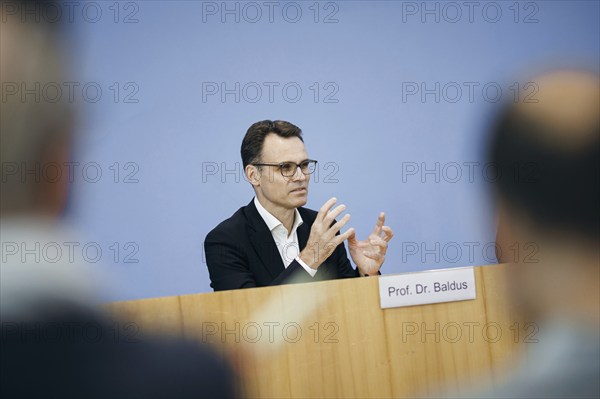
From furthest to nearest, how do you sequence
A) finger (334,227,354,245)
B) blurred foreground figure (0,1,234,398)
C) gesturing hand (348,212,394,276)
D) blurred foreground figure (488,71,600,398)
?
1. gesturing hand (348,212,394,276)
2. finger (334,227,354,245)
3. blurred foreground figure (488,71,600,398)
4. blurred foreground figure (0,1,234,398)

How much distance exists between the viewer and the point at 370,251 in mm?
2082

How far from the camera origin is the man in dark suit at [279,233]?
2.04 metres


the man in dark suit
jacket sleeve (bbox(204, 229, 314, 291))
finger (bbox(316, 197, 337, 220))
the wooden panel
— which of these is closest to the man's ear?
the man in dark suit

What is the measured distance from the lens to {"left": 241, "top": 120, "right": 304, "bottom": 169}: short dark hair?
2.37 meters

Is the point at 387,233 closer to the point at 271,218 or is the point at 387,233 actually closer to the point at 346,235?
the point at 346,235

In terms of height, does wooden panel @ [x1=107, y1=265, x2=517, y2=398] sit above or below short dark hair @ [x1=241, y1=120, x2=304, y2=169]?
below

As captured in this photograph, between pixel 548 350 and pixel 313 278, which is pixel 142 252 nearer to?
pixel 313 278

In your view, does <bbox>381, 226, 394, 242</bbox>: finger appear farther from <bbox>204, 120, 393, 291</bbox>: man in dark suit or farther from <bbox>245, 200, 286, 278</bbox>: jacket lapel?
<bbox>245, 200, 286, 278</bbox>: jacket lapel

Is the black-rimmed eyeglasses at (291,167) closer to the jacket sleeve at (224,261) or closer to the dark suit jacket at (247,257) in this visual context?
the dark suit jacket at (247,257)

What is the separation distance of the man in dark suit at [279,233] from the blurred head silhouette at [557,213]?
49 centimetres

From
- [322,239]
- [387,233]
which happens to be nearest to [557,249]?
[387,233]

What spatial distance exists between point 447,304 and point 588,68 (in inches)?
61.0

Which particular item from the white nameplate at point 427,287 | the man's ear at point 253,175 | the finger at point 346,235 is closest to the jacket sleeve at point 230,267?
the finger at point 346,235

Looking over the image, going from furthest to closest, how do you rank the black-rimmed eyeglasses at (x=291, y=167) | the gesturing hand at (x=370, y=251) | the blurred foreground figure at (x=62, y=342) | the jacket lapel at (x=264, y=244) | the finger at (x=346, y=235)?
1. the black-rimmed eyeglasses at (x=291, y=167)
2. the jacket lapel at (x=264, y=244)
3. the gesturing hand at (x=370, y=251)
4. the finger at (x=346, y=235)
5. the blurred foreground figure at (x=62, y=342)
